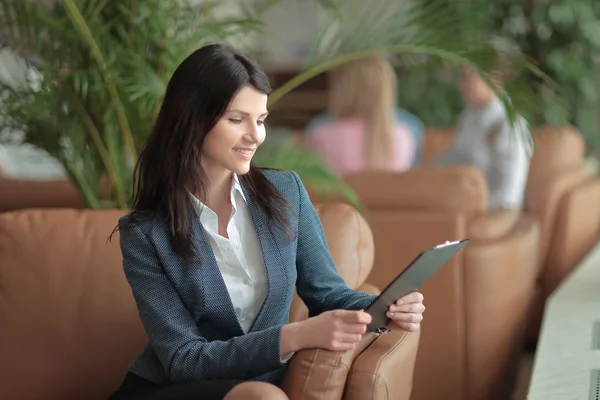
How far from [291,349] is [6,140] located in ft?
4.76

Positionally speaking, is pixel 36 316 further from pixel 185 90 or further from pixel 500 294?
pixel 500 294

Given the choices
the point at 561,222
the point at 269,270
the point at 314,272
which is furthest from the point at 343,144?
the point at 269,270

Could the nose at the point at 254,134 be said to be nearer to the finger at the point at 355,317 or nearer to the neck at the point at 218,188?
the neck at the point at 218,188

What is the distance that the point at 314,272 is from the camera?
2164 mm

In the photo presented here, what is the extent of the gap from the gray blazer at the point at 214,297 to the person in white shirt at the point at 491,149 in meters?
2.35

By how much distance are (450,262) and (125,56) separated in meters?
1.18

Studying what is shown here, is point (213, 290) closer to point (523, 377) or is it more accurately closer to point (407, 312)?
point (407, 312)

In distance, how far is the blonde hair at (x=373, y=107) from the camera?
466 cm

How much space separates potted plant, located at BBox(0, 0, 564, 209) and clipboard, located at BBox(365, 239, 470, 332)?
888mm

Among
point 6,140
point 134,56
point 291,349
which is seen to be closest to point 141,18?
point 134,56

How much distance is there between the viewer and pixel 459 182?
310 cm

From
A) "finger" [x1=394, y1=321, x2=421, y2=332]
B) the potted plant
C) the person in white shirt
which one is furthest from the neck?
the person in white shirt

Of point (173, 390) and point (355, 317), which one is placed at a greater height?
point (355, 317)

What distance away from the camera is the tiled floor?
3.66 m
